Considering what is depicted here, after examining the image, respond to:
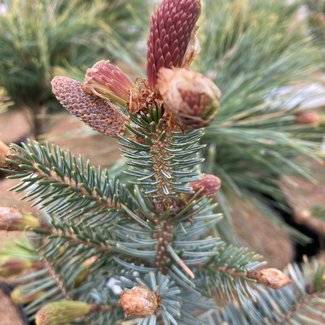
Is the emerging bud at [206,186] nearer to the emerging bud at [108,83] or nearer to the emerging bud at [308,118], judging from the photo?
the emerging bud at [108,83]

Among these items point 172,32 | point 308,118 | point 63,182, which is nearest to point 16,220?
point 63,182

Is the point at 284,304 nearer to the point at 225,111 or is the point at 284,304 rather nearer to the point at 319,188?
the point at 225,111

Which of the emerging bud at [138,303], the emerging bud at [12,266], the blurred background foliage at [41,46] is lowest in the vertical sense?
the emerging bud at [138,303]

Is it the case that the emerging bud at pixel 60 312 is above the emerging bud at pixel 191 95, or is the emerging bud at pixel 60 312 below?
below

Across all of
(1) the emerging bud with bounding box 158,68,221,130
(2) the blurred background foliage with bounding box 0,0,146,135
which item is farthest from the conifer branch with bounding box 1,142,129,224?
(2) the blurred background foliage with bounding box 0,0,146,135

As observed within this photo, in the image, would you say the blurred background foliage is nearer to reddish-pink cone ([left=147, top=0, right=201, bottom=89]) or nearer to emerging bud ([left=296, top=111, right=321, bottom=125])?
emerging bud ([left=296, top=111, right=321, bottom=125])

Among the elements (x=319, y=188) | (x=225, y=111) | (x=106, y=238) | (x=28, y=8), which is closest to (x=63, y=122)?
(x=28, y=8)

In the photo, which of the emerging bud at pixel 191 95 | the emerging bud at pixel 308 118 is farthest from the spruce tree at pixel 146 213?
the emerging bud at pixel 308 118
